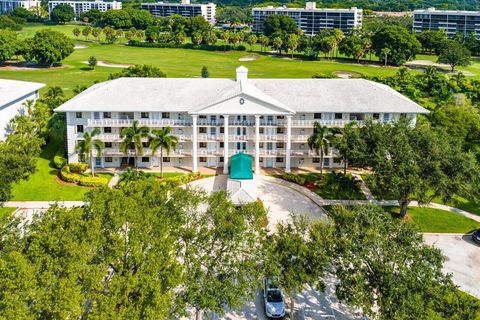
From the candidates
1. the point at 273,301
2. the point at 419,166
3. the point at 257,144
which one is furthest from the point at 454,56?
the point at 273,301

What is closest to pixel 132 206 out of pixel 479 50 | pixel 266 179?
pixel 266 179

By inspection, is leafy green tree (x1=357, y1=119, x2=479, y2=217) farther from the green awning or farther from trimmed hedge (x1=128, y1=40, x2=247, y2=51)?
trimmed hedge (x1=128, y1=40, x2=247, y2=51)

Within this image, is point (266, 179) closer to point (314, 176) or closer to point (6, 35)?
point (314, 176)

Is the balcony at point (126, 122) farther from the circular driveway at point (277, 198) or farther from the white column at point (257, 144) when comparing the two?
the white column at point (257, 144)

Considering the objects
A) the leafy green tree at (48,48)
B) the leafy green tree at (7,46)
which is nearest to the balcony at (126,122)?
the leafy green tree at (48,48)

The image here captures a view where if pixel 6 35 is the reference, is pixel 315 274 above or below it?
below

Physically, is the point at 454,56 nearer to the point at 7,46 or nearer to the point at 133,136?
the point at 133,136
